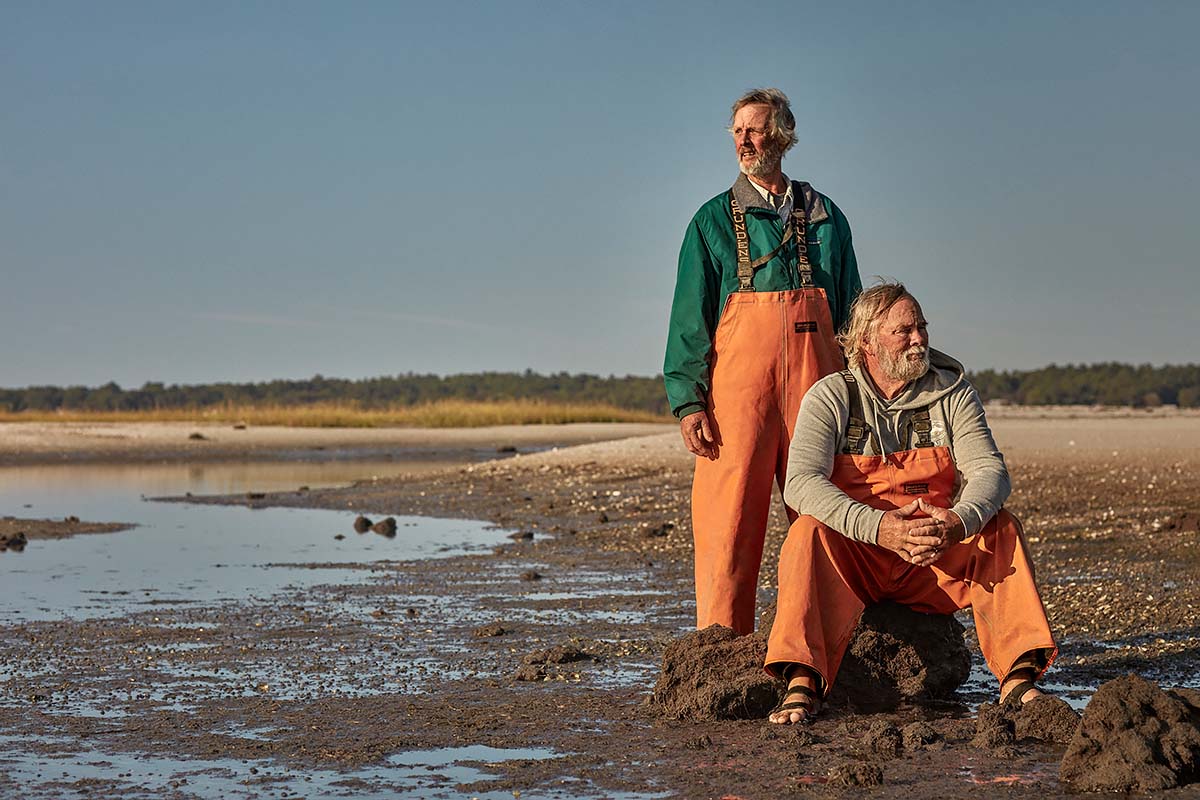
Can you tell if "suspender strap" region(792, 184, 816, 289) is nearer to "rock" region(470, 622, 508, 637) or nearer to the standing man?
the standing man

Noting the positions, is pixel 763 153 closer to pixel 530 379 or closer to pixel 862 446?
pixel 862 446

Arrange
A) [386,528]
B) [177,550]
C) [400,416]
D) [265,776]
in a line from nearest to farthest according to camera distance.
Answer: [265,776], [177,550], [386,528], [400,416]

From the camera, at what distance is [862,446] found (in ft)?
18.8

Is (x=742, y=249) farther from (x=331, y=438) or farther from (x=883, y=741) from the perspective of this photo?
(x=331, y=438)

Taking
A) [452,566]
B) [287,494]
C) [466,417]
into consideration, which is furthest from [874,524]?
[466,417]

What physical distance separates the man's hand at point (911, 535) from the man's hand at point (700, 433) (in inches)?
39.6

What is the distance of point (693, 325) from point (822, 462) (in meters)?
0.92

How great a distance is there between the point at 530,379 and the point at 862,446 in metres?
78.4

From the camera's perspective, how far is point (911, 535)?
5418 mm

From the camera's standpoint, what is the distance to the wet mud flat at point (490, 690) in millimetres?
4719

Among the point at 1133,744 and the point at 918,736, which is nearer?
the point at 1133,744

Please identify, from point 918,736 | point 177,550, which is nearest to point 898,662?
point 918,736

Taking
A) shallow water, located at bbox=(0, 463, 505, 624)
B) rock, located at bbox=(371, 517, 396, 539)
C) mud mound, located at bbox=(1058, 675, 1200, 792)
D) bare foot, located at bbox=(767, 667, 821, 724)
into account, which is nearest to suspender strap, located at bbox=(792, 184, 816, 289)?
bare foot, located at bbox=(767, 667, 821, 724)

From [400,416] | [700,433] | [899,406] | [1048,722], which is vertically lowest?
[1048,722]
